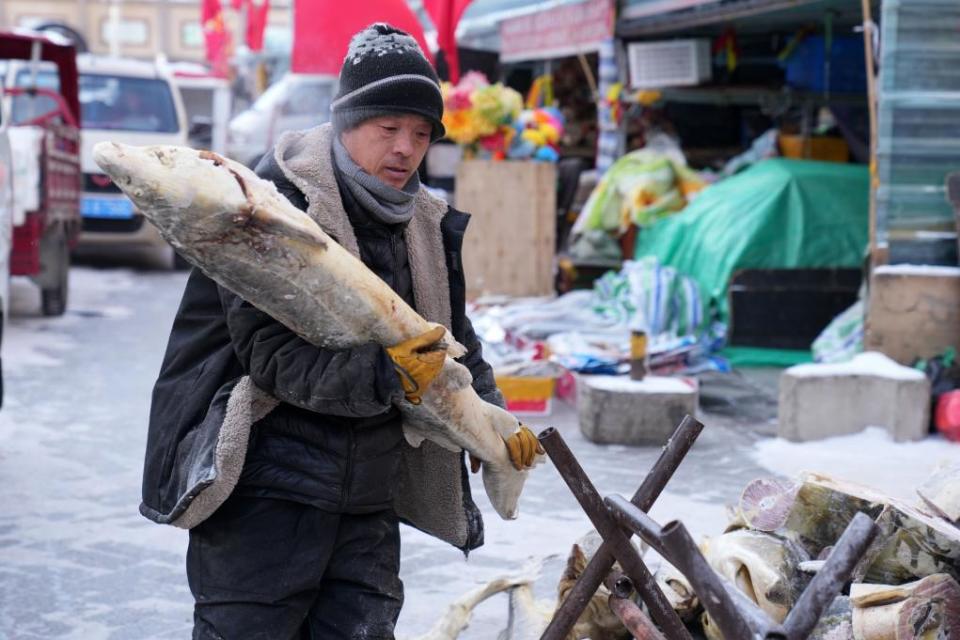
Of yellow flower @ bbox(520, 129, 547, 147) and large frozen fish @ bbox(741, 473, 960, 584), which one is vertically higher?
yellow flower @ bbox(520, 129, 547, 147)

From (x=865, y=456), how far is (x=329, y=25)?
208 inches

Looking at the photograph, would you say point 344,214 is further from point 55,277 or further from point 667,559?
point 55,277

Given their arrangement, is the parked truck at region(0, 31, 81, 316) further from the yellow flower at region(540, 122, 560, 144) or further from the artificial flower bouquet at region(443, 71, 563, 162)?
the yellow flower at region(540, 122, 560, 144)

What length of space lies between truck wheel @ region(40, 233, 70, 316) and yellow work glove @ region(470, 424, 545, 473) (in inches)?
346

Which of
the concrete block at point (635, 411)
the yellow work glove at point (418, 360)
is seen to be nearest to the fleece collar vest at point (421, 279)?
the yellow work glove at point (418, 360)

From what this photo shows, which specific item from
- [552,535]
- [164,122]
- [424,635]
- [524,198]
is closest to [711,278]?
[524,198]

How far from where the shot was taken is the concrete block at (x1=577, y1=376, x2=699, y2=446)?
666 cm

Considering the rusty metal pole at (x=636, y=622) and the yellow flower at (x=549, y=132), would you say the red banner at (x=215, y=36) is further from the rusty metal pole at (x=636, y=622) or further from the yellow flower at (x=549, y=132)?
the rusty metal pole at (x=636, y=622)

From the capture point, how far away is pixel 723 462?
6.39 m

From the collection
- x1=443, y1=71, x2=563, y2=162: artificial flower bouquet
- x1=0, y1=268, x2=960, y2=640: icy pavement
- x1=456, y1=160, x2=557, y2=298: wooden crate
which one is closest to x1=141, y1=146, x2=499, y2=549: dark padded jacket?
x1=0, y1=268, x2=960, y2=640: icy pavement

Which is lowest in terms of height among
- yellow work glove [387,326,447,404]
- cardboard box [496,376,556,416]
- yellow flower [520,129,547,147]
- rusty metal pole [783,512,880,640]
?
cardboard box [496,376,556,416]

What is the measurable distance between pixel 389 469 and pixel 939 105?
5631 mm

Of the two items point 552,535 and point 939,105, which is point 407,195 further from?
point 939,105

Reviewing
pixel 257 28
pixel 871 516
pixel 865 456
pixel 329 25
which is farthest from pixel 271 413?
pixel 257 28
